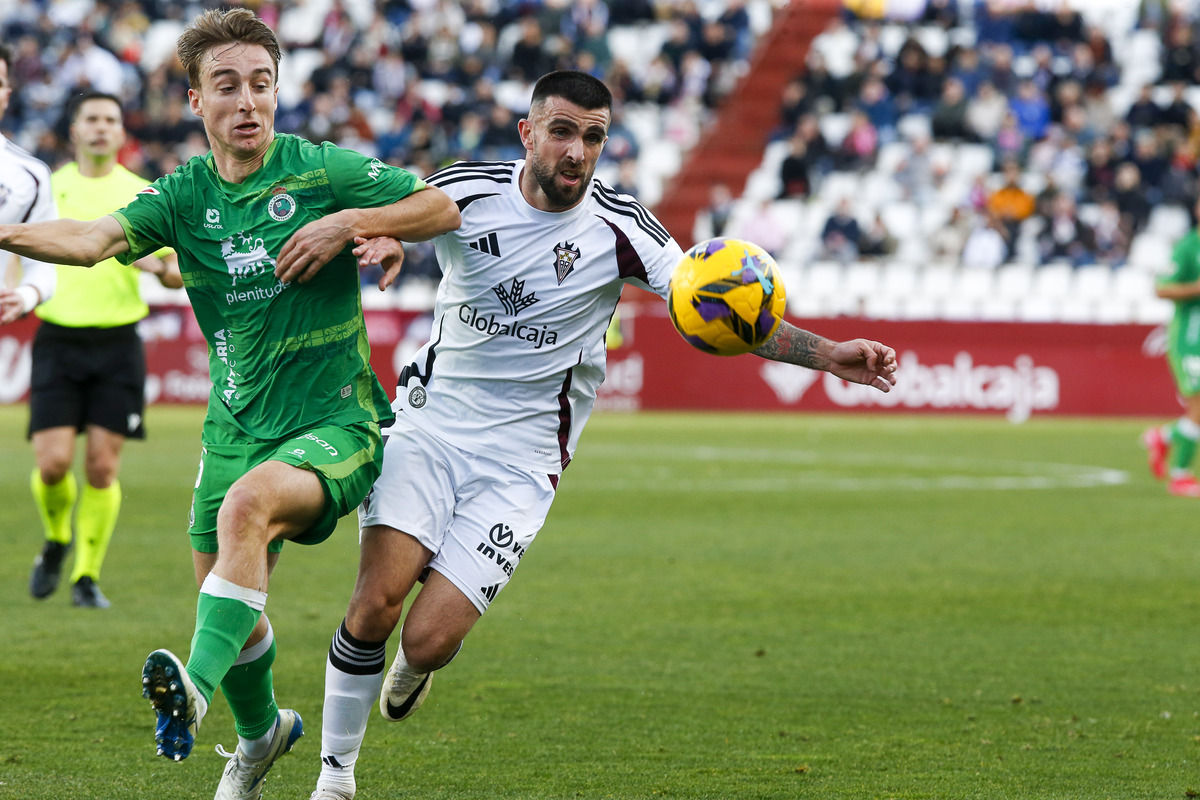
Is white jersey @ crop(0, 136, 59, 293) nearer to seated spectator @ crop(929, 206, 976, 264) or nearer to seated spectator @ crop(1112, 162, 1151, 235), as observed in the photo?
seated spectator @ crop(929, 206, 976, 264)

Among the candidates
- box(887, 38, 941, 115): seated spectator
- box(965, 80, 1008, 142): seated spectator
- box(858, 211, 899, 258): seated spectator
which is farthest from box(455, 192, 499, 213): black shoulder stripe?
box(887, 38, 941, 115): seated spectator

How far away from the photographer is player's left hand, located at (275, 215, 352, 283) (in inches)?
167

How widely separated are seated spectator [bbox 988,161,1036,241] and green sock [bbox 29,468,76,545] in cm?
1994

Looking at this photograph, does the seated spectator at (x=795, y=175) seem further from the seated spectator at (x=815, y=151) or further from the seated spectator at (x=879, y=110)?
the seated spectator at (x=879, y=110)

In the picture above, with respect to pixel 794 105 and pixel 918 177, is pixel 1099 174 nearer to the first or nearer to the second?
pixel 918 177

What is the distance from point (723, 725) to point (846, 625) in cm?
219

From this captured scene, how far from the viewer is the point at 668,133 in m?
27.8

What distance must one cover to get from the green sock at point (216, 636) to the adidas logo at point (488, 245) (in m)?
1.61

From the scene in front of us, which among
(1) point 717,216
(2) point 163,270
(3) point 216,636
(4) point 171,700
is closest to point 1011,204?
(1) point 717,216

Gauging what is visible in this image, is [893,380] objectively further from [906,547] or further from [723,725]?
[906,547]

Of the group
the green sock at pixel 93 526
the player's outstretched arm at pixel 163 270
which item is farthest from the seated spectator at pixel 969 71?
the player's outstretched arm at pixel 163 270

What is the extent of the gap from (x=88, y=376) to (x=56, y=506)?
0.74 m

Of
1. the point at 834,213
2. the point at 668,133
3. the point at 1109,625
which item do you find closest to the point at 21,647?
the point at 1109,625

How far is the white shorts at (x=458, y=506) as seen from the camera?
4965 mm
